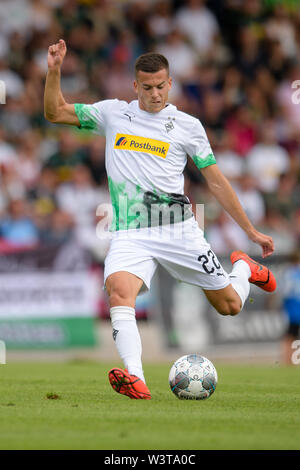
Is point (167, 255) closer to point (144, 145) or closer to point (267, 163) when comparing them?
point (144, 145)

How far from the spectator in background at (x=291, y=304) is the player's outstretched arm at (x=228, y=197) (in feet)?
23.2

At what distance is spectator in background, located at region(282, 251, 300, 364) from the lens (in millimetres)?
14508

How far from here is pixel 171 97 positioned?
686 inches

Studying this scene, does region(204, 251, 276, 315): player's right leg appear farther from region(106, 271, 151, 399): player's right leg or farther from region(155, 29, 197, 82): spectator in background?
region(155, 29, 197, 82): spectator in background

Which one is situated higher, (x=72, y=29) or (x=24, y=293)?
(x=72, y=29)

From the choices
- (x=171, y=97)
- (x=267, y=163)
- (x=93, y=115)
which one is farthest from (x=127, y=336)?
(x=171, y=97)

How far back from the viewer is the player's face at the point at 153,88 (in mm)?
7242

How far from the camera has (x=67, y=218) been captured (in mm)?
14867

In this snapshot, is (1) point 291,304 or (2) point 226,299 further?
(1) point 291,304

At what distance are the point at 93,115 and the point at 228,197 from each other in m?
1.35

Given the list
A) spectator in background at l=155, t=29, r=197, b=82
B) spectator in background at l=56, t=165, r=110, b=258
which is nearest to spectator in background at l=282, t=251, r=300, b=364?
spectator in background at l=56, t=165, r=110, b=258
